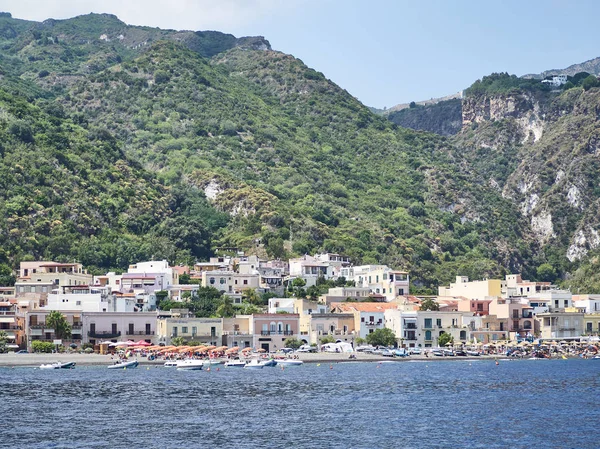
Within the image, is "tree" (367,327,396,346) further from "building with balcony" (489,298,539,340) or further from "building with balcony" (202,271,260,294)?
"building with balcony" (202,271,260,294)

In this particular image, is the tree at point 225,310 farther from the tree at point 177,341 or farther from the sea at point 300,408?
the sea at point 300,408

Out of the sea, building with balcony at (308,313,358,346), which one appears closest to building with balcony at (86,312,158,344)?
the sea

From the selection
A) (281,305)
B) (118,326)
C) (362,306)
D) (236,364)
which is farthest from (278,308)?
(236,364)

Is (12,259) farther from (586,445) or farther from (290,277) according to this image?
(586,445)

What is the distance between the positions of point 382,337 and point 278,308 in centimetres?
1387

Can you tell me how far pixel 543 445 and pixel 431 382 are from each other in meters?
36.1

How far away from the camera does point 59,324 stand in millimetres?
123625

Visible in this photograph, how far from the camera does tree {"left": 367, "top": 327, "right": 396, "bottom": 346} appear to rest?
13412 centimetres

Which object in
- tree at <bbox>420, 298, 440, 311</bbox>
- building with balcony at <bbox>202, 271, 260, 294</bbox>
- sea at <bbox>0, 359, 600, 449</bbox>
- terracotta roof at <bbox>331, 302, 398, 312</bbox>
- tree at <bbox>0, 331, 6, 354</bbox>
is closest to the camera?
sea at <bbox>0, 359, 600, 449</bbox>

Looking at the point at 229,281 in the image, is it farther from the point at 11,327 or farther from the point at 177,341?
the point at 11,327

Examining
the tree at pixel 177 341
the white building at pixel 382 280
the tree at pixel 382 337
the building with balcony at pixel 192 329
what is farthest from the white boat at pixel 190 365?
the white building at pixel 382 280

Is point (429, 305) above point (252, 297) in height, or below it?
below

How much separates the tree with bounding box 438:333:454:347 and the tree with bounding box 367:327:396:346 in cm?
604

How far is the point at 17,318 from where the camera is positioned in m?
125
